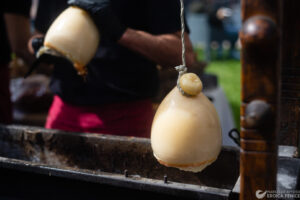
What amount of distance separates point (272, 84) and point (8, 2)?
1627mm

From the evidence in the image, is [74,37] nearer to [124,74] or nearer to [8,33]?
[124,74]

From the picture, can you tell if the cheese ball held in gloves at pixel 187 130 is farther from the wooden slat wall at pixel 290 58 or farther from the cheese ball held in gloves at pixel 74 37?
Result: the cheese ball held in gloves at pixel 74 37

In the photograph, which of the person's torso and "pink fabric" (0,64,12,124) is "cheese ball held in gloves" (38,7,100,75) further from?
"pink fabric" (0,64,12,124)

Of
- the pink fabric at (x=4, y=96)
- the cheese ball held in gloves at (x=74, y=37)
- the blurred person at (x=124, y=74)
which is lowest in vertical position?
the pink fabric at (x=4, y=96)

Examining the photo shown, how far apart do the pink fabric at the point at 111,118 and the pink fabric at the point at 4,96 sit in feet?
2.09

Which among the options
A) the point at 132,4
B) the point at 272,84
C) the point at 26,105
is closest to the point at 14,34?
the point at 26,105

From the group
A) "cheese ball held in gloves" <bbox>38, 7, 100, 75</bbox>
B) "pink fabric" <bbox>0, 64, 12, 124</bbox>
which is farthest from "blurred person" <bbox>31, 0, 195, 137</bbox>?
"pink fabric" <bbox>0, 64, 12, 124</bbox>

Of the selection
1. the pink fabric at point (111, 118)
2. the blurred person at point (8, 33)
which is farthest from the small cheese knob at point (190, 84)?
the blurred person at point (8, 33)

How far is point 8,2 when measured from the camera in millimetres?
1845

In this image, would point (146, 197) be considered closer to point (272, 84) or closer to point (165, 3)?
point (272, 84)

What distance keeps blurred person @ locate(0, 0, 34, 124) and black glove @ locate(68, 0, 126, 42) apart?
97cm

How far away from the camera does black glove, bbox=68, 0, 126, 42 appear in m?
1.02

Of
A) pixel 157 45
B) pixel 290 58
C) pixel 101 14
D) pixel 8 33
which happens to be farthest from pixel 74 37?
pixel 8 33

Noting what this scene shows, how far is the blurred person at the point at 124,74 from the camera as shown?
1.21m
